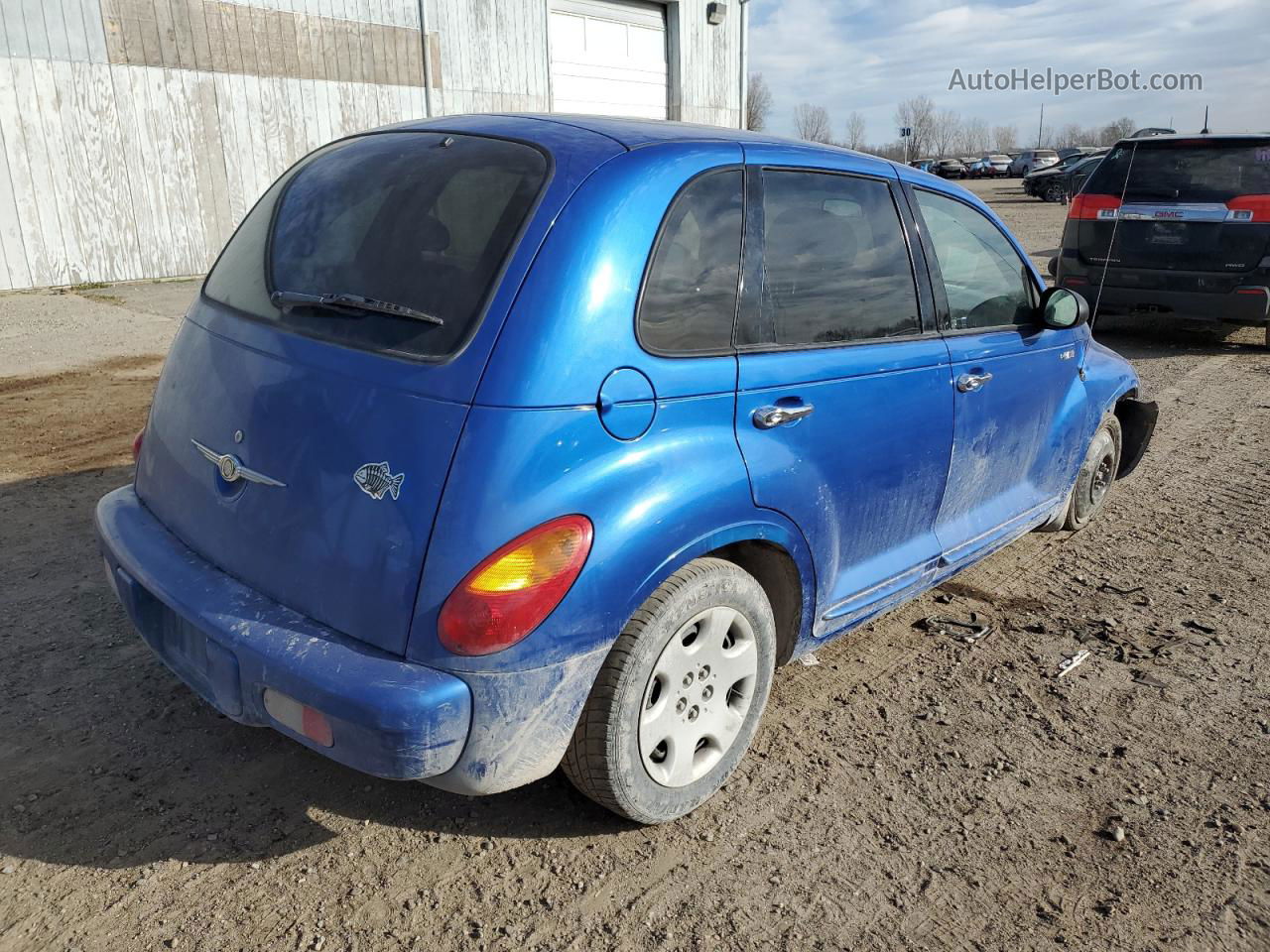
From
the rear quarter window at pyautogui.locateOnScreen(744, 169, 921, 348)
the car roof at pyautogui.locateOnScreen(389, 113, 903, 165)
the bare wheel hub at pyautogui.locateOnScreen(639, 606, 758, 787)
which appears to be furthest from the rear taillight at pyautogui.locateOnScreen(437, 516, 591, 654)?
the car roof at pyautogui.locateOnScreen(389, 113, 903, 165)

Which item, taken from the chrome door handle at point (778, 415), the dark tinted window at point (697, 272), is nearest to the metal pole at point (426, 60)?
the dark tinted window at point (697, 272)

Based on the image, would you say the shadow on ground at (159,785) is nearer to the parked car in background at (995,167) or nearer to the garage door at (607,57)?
the garage door at (607,57)

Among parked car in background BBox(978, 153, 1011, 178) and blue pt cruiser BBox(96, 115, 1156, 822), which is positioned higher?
parked car in background BBox(978, 153, 1011, 178)

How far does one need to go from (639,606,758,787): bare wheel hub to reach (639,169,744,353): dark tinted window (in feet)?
2.39

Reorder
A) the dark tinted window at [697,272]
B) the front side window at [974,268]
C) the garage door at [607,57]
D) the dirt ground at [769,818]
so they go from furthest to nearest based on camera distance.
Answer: the garage door at [607,57]
the front side window at [974,268]
the dark tinted window at [697,272]
the dirt ground at [769,818]

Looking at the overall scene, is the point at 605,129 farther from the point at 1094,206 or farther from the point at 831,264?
the point at 1094,206

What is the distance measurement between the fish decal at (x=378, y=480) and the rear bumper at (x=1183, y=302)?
8.09 metres

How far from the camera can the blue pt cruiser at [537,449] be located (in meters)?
2.21

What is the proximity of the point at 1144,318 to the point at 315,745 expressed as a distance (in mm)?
11401

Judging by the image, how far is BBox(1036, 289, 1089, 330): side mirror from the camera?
3.97 m

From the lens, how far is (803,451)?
9.24ft

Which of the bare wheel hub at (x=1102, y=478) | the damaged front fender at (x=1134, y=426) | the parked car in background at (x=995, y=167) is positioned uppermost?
the parked car in background at (x=995, y=167)

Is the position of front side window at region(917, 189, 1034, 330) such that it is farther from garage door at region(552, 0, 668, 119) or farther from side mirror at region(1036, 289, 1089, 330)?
garage door at region(552, 0, 668, 119)

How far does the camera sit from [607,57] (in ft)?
55.2
